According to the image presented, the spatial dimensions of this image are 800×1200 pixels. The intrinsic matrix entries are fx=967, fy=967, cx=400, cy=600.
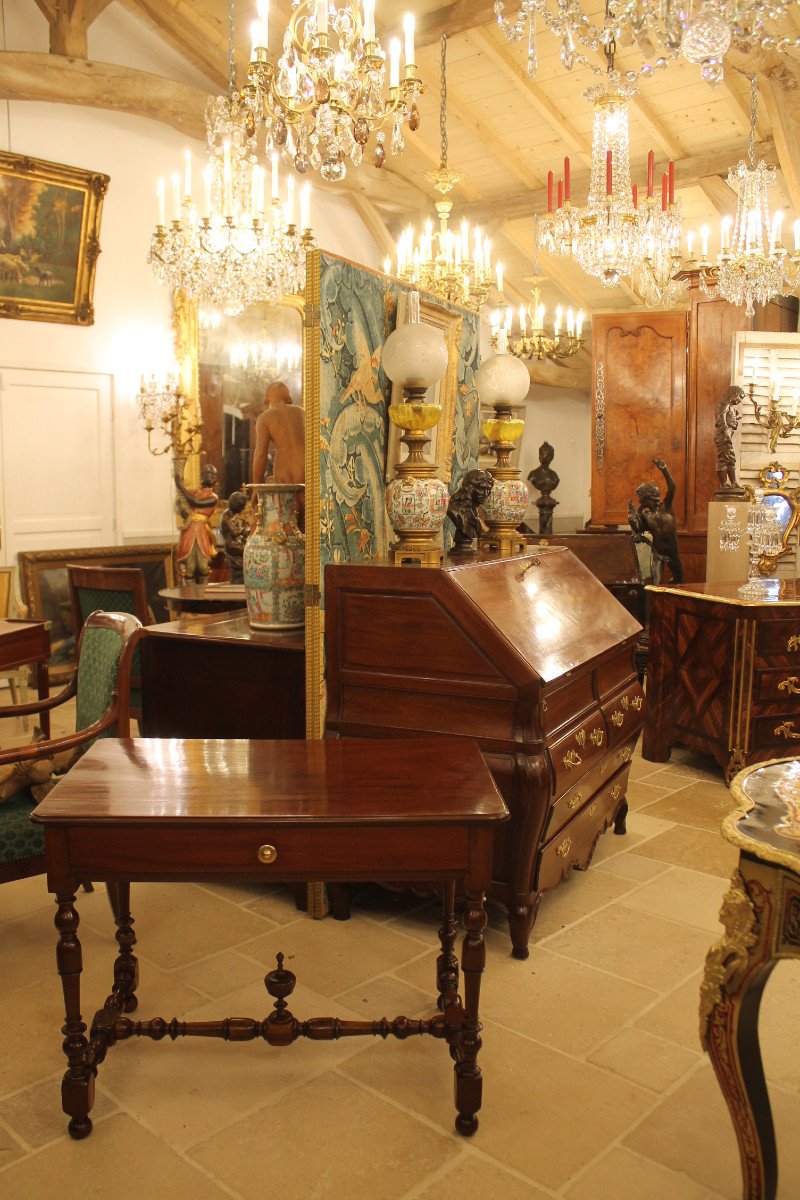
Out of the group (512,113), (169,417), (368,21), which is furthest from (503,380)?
(512,113)

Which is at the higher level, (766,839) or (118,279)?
(118,279)

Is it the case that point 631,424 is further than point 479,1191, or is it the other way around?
point 631,424

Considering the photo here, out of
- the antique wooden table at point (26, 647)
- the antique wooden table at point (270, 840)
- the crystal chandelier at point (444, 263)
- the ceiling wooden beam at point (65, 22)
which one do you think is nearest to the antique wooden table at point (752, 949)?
the antique wooden table at point (270, 840)

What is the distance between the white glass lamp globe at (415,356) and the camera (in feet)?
9.44

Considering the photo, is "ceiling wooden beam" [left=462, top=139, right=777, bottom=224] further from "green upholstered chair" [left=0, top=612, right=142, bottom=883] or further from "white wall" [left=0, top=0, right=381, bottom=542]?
"green upholstered chair" [left=0, top=612, right=142, bottom=883]

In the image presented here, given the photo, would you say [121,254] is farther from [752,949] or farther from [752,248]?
[752,949]

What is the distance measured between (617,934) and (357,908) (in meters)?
0.79

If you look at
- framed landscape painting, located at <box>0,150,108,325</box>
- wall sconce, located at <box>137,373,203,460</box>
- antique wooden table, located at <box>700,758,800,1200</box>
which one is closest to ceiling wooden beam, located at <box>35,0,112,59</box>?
framed landscape painting, located at <box>0,150,108,325</box>

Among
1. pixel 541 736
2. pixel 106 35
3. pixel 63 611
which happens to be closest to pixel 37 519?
pixel 63 611

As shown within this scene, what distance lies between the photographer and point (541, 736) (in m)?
2.60

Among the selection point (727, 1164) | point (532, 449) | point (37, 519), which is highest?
point (532, 449)

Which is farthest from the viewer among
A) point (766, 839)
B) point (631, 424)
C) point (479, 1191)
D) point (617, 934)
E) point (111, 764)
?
point (631, 424)

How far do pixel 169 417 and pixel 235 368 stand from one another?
2.85 feet

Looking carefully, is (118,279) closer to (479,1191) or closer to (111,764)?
(111,764)
